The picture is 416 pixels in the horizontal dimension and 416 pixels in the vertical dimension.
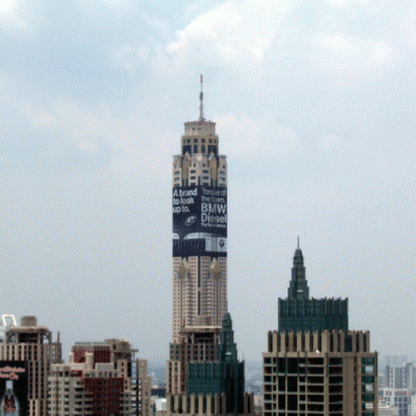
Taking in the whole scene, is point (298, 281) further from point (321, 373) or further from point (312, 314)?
point (321, 373)

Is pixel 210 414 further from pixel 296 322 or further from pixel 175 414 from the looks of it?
pixel 296 322

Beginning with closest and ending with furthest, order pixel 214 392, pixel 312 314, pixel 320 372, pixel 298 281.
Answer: pixel 320 372 < pixel 312 314 < pixel 298 281 < pixel 214 392

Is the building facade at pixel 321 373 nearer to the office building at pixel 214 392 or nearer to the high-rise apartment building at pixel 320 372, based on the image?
the high-rise apartment building at pixel 320 372

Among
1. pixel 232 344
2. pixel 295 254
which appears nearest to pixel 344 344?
pixel 295 254

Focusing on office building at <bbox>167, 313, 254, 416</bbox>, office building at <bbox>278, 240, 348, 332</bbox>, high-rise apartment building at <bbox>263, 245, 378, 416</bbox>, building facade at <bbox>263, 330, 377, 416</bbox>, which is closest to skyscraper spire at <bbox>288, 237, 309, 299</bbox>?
office building at <bbox>278, 240, 348, 332</bbox>

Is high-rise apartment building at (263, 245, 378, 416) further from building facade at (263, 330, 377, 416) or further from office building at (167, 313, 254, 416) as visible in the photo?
office building at (167, 313, 254, 416)

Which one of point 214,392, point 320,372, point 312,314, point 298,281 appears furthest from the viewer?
point 214,392

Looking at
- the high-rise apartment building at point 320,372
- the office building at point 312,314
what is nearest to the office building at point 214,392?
the high-rise apartment building at point 320,372

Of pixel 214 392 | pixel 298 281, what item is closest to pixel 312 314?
pixel 298 281

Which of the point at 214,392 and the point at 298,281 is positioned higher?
the point at 298,281

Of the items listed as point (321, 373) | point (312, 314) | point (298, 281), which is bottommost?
point (321, 373)
